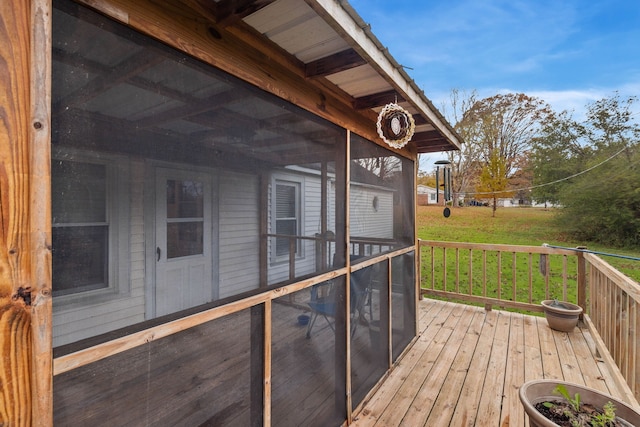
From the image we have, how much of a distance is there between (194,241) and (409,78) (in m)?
1.64

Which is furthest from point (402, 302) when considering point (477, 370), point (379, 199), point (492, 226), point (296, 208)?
point (492, 226)

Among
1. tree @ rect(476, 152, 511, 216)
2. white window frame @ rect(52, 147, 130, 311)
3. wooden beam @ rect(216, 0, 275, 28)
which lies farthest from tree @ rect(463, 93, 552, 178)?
white window frame @ rect(52, 147, 130, 311)

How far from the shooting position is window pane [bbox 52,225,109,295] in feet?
2.53

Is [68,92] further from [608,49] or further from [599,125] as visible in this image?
[599,125]

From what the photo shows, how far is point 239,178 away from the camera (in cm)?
129

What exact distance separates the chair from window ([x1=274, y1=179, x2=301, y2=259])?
1.18 feet

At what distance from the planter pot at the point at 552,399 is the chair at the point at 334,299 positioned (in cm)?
106

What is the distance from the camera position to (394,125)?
2.13 m

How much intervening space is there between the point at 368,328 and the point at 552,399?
119 centimetres

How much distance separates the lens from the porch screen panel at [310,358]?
1518 millimetres

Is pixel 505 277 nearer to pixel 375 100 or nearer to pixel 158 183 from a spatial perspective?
pixel 375 100

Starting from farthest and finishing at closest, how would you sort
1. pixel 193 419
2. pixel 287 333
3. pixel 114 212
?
pixel 287 333 → pixel 193 419 → pixel 114 212

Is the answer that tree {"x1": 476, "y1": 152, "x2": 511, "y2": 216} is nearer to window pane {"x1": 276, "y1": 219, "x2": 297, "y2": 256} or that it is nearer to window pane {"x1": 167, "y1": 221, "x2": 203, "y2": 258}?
window pane {"x1": 276, "y1": 219, "x2": 297, "y2": 256}

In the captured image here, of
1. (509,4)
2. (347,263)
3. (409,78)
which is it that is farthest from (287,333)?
(509,4)
